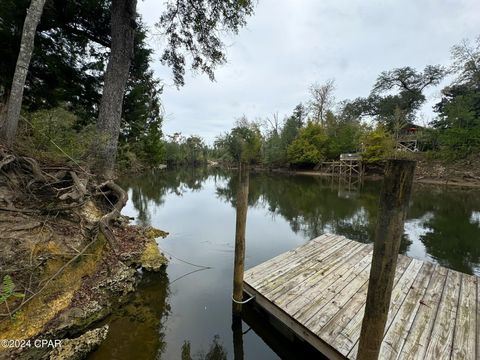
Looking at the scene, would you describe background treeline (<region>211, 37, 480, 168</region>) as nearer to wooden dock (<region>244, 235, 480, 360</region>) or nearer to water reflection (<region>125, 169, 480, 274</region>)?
water reflection (<region>125, 169, 480, 274</region>)

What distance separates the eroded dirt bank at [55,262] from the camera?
253cm

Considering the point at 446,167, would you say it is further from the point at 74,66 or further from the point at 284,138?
the point at 74,66

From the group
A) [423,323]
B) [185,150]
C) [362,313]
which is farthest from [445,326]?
[185,150]

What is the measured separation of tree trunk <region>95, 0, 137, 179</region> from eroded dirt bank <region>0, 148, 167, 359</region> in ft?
3.80

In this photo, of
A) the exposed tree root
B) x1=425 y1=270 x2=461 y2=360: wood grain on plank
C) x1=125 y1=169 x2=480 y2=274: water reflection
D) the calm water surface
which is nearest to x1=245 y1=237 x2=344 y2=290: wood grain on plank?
the calm water surface

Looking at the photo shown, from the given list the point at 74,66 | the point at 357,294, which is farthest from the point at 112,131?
the point at 357,294

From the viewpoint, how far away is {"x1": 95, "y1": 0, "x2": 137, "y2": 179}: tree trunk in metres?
6.15

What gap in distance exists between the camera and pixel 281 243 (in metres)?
6.66

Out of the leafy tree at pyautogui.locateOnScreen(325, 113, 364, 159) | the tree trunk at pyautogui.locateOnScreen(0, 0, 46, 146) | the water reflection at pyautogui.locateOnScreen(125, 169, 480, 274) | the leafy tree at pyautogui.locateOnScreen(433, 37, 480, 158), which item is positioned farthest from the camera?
the leafy tree at pyautogui.locateOnScreen(325, 113, 364, 159)

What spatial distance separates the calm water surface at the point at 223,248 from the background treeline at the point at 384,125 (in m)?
10.0

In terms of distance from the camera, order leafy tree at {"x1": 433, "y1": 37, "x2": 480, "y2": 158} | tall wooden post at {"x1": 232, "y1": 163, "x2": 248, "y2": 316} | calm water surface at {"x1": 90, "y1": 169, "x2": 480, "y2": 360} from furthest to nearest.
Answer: leafy tree at {"x1": 433, "y1": 37, "x2": 480, "y2": 158}, tall wooden post at {"x1": 232, "y1": 163, "x2": 248, "y2": 316}, calm water surface at {"x1": 90, "y1": 169, "x2": 480, "y2": 360}

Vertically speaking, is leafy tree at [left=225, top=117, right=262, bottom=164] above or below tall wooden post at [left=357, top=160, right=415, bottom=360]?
above

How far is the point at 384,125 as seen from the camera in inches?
981

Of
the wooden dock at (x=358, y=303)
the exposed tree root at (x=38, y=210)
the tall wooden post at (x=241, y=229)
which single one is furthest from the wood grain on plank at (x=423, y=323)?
the exposed tree root at (x=38, y=210)
